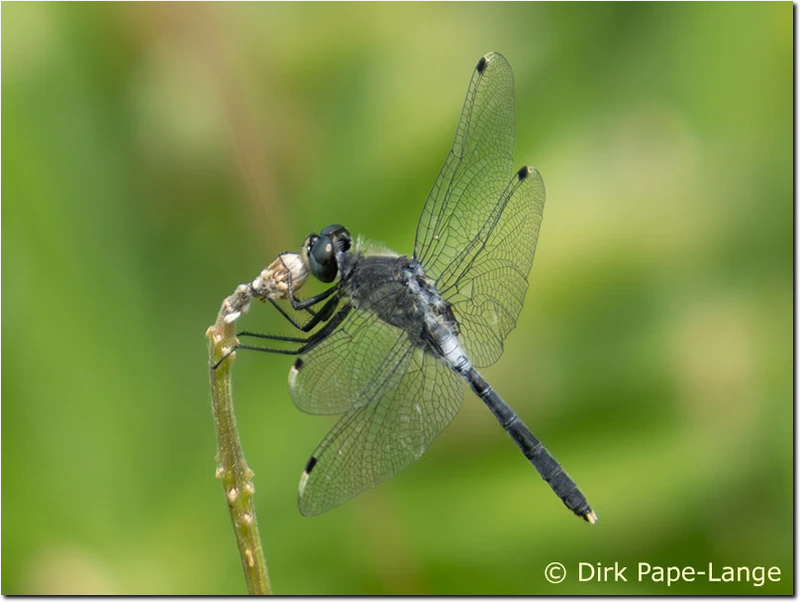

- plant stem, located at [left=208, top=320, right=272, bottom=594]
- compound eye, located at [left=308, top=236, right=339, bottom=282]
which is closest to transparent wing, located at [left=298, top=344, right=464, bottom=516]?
compound eye, located at [left=308, top=236, right=339, bottom=282]

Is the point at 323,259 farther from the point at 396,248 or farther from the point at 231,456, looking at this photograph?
the point at 231,456

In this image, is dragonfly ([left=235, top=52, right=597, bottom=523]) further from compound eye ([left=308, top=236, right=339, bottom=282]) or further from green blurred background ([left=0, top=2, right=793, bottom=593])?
green blurred background ([left=0, top=2, right=793, bottom=593])

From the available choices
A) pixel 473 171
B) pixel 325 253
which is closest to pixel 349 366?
pixel 325 253

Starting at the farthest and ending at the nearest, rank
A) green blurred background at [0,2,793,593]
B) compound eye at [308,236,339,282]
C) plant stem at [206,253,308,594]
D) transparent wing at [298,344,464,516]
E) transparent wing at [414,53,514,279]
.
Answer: green blurred background at [0,2,793,593] < transparent wing at [414,53,514,279] < compound eye at [308,236,339,282] < transparent wing at [298,344,464,516] < plant stem at [206,253,308,594]

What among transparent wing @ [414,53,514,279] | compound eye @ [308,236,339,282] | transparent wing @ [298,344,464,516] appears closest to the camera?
transparent wing @ [298,344,464,516]

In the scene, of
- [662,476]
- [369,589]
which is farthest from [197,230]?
[662,476]

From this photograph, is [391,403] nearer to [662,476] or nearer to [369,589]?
[369,589]

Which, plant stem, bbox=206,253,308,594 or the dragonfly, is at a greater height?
the dragonfly

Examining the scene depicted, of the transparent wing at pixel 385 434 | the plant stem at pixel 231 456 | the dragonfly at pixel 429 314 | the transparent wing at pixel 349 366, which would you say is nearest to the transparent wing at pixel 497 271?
the dragonfly at pixel 429 314
